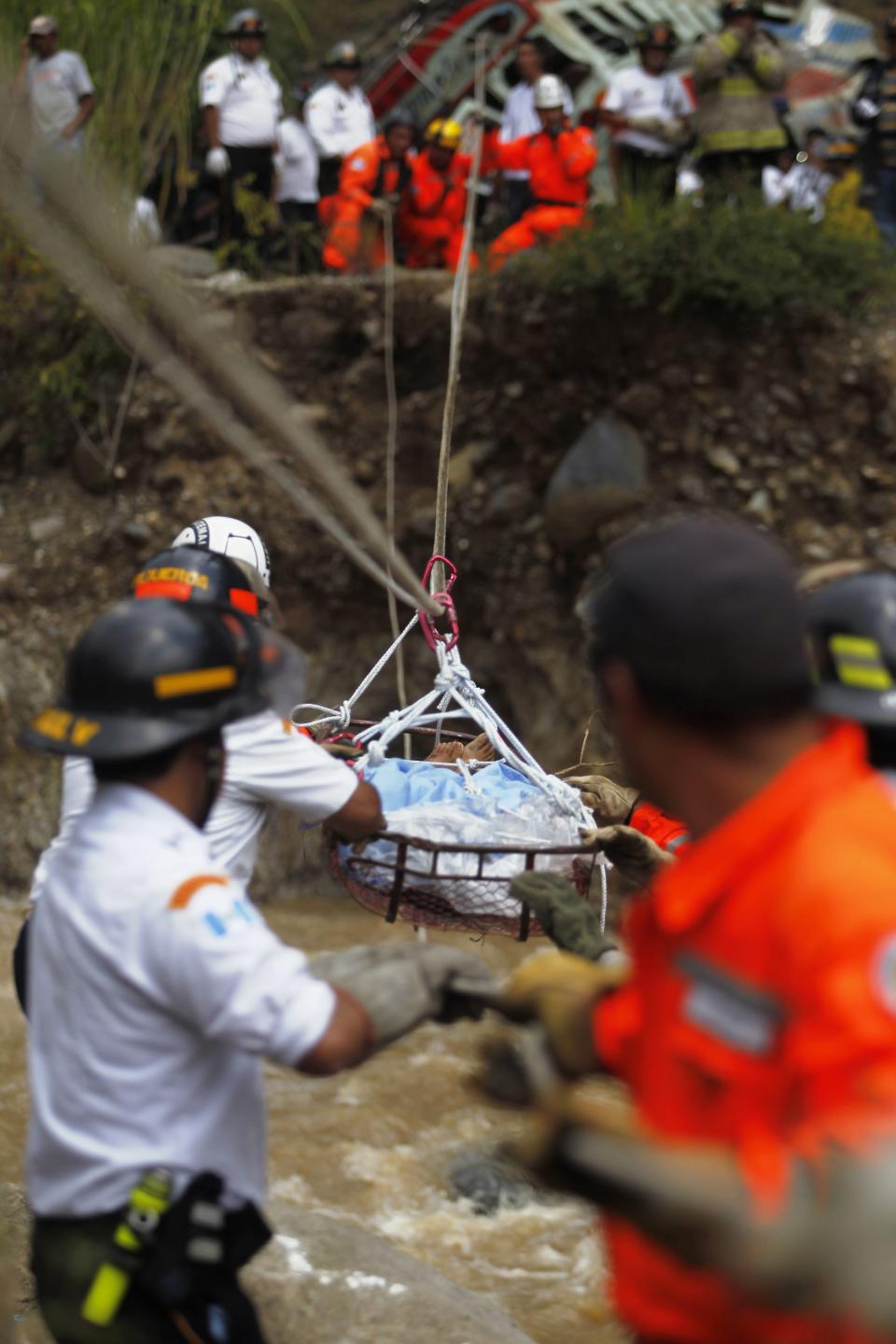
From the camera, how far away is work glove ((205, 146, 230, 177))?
9109 mm

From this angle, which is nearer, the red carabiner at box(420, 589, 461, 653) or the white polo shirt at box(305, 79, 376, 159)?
the red carabiner at box(420, 589, 461, 653)

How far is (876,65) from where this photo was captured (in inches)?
359

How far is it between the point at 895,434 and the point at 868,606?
685 centimetres

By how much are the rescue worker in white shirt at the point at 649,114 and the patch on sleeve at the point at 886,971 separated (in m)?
8.50

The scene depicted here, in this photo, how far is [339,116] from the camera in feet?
31.1

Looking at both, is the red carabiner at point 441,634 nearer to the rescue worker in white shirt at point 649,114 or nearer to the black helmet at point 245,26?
the rescue worker in white shirt at point 649,114

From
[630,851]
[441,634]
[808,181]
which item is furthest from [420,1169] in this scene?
[808,181]

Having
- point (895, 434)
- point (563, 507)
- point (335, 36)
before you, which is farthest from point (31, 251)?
point (335, 36)

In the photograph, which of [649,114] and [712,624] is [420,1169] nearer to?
[712,624]

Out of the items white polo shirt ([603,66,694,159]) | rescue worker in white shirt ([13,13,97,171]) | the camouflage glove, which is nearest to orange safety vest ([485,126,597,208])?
white polo shirt ([603,66,694,159])

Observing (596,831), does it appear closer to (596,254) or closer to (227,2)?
(596,254)

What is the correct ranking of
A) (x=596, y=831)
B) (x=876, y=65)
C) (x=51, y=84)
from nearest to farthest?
1. (x=596, y=831)
2. (x=51, y=84)
3. (x=876, y=65)

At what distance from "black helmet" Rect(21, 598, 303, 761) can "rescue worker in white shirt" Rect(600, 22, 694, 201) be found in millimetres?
7780

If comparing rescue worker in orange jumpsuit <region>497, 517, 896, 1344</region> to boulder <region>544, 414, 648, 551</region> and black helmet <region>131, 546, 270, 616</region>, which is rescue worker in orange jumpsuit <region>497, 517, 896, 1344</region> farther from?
boulder <region>544, 414, 648, 551</region>
